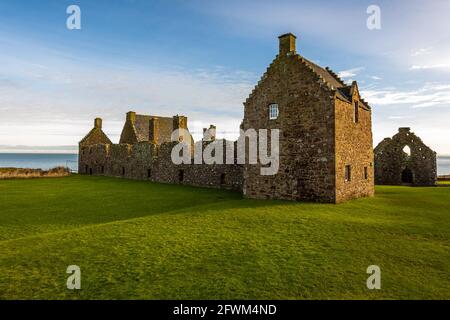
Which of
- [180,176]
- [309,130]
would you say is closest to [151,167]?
[180,176]

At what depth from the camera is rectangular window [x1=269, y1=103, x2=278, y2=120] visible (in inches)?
753

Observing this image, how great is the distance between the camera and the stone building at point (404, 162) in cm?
3469

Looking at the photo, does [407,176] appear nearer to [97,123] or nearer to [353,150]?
[353,150]

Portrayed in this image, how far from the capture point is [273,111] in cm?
1930

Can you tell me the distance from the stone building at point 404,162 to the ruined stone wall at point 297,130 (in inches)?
982

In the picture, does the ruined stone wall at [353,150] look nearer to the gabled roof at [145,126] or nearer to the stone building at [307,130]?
the stone building at [307,130]

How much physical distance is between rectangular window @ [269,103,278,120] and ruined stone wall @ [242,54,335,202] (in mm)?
215

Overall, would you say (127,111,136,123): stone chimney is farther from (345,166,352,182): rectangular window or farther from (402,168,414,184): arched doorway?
(402,168,414,184): arched doorway

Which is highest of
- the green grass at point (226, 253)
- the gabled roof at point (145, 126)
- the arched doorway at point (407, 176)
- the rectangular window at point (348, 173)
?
the gabled roof at point (145, 126)

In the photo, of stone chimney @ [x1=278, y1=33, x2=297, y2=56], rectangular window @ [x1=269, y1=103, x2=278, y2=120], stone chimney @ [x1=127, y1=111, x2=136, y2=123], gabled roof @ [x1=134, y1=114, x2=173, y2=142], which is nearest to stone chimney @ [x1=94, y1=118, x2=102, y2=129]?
stone chimney @ [x1=127, y1=111, x2=136, y2=123]

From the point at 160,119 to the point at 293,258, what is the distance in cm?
4251

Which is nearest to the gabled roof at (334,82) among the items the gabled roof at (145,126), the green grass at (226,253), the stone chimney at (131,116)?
the green grass at (226,253)

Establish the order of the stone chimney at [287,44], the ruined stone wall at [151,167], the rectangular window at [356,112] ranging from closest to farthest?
1. the stone chimney at [287,44]
2. the rectangular window at [356,112]
3. the ruined stone wall at [151,167]

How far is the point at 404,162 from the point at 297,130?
25.6 m
